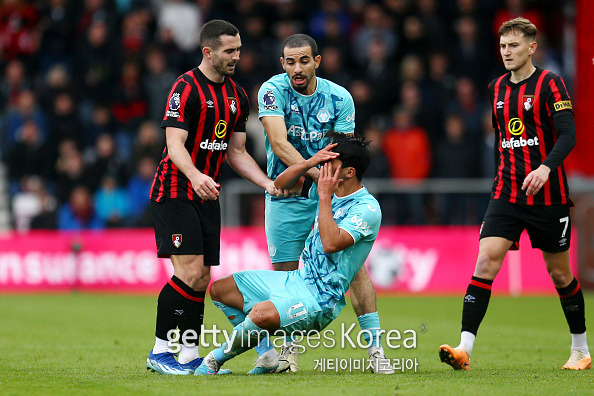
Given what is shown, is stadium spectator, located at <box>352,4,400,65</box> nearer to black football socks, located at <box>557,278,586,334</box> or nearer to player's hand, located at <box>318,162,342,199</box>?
black football socks, located at <box>557,278,586,334</box>

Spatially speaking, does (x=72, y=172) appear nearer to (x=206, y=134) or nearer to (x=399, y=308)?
(x=399, y=308)

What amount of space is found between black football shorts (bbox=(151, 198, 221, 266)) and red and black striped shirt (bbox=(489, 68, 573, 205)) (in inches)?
86.1

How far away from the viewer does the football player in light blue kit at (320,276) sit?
6242 mm

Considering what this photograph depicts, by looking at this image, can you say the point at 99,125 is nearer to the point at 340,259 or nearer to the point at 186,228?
the point at 186,228

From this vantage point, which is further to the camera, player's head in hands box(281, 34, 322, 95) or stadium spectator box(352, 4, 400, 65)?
stadium spectator box(352, 4, 400, 65)

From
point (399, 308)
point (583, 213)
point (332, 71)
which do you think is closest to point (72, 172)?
point (332, 71)

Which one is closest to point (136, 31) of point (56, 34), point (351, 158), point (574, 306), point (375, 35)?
point (56, 34)

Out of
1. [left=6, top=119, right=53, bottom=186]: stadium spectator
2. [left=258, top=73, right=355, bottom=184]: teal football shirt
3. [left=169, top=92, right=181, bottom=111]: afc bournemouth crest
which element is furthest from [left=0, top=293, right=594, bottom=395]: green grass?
[left=6, top=119, right=53, bottom=186]: stadium spectator

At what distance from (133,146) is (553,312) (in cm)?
813

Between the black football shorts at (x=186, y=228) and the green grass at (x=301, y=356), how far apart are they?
2.96 ft

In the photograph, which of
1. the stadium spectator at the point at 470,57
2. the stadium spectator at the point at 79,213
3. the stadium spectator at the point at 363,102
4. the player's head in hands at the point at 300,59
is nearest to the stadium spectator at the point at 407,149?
the stadium spectator at the point at 363,102

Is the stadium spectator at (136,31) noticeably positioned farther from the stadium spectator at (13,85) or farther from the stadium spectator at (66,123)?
the stadium spectator at (13,85)

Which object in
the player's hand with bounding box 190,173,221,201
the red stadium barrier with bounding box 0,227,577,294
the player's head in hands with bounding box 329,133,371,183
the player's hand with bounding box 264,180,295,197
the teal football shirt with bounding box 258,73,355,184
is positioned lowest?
the red stadium barrier with bounding box 0,227,577,294

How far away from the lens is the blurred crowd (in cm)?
1572
